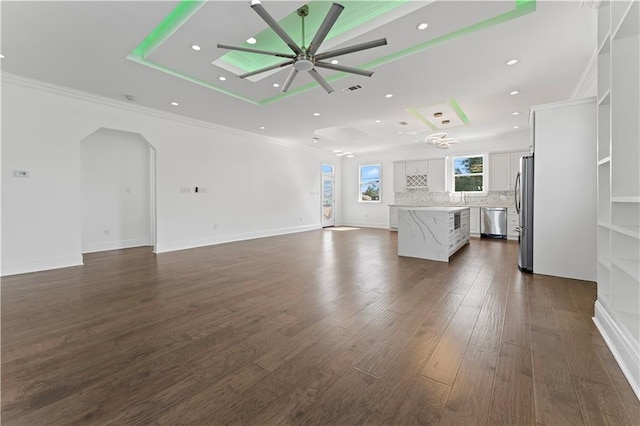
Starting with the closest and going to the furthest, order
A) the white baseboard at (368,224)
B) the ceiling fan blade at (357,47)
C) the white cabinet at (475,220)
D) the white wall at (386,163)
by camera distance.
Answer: the ceiling fan blade at (357,47) → the white cabinet at (475,220) → the white wall at (386,163) → the white baseboard at (368,224)

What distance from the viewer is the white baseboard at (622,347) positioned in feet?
5.04

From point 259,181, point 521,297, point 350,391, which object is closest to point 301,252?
point 259,181

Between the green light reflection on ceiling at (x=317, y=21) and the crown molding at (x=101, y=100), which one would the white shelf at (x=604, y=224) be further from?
the crown molding at (x=101, y=100)

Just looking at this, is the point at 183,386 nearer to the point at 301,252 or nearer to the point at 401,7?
the point at 401,7

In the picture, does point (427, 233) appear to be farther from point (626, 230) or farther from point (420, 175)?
point (420, 175)

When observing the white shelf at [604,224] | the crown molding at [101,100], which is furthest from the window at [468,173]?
the crown molding at [101,100]

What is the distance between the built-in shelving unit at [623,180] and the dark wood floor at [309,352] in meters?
0.22

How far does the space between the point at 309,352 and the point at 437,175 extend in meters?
8.27

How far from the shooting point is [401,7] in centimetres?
268

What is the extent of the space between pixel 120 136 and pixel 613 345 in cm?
873

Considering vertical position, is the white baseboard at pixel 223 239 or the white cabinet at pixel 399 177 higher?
the white cabinet at pixel 399 177

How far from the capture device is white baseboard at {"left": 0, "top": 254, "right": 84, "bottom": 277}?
4039 millimetres

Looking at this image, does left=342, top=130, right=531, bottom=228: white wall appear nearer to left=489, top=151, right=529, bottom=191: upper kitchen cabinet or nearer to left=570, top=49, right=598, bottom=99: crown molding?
left=489, top=151, right=529, bottom=191: upper kitchen cabinet

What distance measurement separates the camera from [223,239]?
23.0ft
